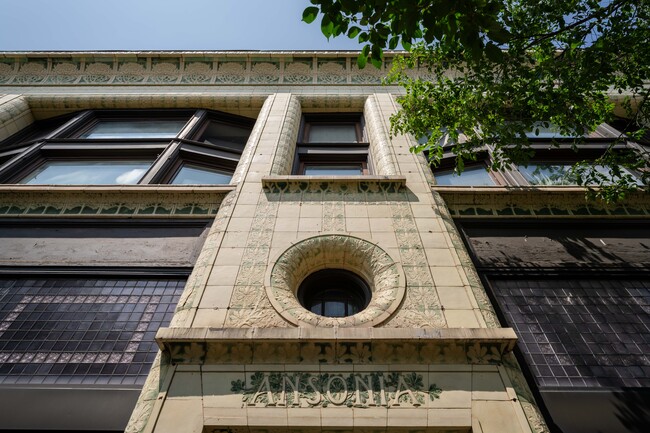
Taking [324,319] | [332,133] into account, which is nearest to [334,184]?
[324,319]

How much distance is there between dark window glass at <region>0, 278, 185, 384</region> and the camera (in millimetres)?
4598

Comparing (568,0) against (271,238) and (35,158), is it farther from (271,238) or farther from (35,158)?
(35,158)

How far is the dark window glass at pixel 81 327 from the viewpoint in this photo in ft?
15.1

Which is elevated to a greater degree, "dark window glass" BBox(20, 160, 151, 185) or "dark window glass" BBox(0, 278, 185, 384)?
"dark window glass" BBox(20, 160, 151, 185)

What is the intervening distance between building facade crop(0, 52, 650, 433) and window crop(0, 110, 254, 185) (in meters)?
0.06

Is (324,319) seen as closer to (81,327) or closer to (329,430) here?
(329,430)

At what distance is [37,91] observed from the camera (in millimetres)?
12352

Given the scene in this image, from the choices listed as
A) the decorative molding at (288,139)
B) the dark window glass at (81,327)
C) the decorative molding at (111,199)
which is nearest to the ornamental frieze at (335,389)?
the dark window glass at (81,327)

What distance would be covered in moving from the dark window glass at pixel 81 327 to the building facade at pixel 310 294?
0.03 metres

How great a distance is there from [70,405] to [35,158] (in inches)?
316

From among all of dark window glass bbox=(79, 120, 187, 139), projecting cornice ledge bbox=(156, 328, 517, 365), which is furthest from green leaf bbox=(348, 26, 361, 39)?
dark window glass bbox=(79, 120, 187, 139)

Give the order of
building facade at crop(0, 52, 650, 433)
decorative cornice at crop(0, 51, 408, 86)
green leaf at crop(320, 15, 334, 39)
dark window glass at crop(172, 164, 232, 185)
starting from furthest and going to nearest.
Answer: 1. decorative cornice at crop(0, 51, 408, 86)
2. dark window glass at crop(172, 164, 232, 185)
3. green leaf at crop(320, 15, 334, 39)
4. building facade at crop(0, 52, 650, 433)

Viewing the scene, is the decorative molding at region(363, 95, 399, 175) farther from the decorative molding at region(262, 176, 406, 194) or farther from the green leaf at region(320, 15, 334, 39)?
the green leaf at region(320, 15, 334, 39)

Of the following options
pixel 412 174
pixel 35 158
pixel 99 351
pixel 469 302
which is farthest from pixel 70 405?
pixel 35 158
